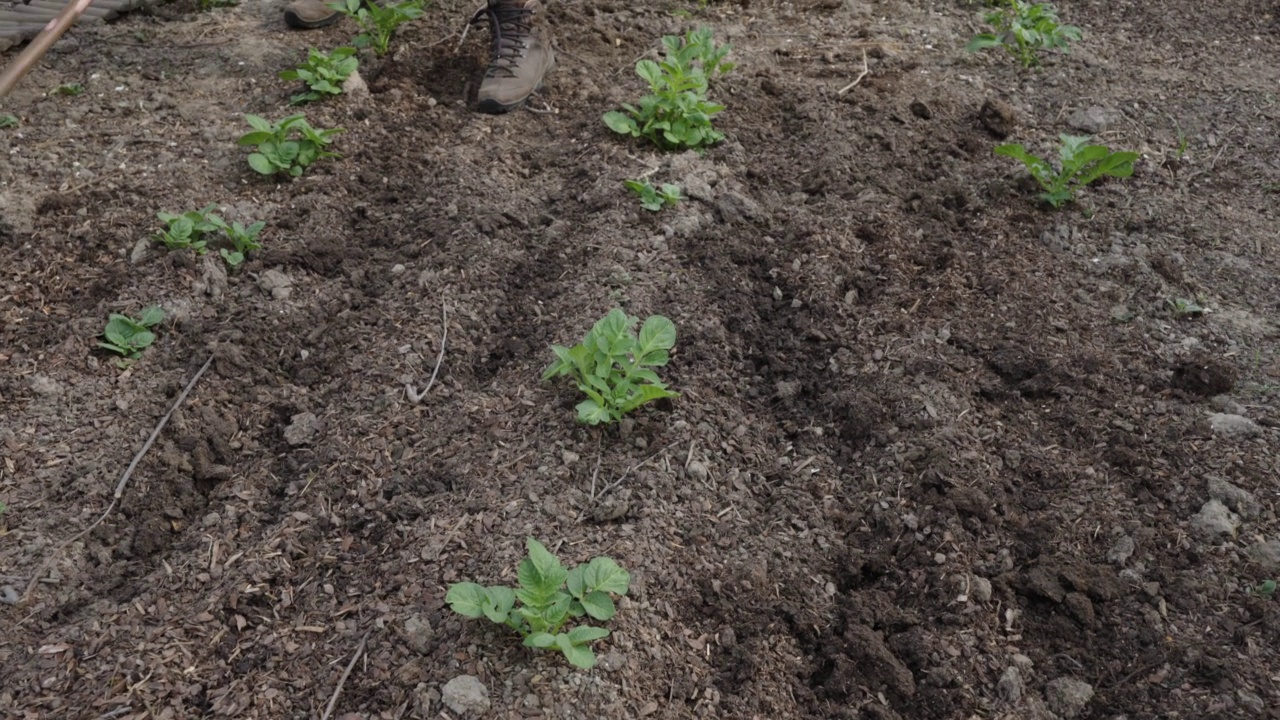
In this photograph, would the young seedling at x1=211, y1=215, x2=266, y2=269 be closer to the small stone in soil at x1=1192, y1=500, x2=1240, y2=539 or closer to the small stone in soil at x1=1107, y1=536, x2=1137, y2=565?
the small stone in soil at x1=1107, y1=536, x2=1137, y2=565

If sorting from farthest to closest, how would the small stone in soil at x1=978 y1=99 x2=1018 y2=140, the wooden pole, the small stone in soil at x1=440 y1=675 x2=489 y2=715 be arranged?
the small stone in soil at x1=978 y1=99 x2=1018 y2=140 < the small stone in soil at x1=440 y1=675 x2=489 y2=715 < the wooden pole

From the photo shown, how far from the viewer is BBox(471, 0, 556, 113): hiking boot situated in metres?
3.77

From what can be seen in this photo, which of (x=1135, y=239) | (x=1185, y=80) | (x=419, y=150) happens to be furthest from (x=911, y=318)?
(x=1185, y=80)

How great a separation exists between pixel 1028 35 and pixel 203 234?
3.28 metres

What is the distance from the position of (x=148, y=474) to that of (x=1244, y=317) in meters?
3.15

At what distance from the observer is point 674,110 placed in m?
3.55

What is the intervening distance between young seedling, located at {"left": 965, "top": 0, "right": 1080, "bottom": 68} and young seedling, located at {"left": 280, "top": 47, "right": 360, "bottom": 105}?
253cm

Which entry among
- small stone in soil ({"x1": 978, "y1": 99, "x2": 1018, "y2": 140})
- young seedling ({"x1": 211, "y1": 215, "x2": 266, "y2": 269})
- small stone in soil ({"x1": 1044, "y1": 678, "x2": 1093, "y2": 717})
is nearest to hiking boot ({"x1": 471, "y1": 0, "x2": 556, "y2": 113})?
young seedling ({"x1": 211, "y1": 215, "x2": 266, "y2": 269})

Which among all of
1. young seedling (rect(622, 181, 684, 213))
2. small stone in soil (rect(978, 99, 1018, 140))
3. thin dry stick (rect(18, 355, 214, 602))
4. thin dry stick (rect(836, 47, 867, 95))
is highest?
small stone in soil (rect(978, 99, 1018, 140))

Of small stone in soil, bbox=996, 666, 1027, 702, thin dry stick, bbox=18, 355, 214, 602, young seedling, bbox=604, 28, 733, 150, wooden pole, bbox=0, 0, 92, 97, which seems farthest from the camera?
young seedling, bbox=604, 28, 733, 150

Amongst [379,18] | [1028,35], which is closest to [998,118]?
[1028,35]

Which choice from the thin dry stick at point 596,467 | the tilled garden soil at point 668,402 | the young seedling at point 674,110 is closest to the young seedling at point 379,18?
the tilled garden soil at point 668,402

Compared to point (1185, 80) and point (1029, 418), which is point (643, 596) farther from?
point (1185, 80)

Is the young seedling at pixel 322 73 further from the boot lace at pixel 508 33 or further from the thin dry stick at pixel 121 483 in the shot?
the thin dry stick at pixel 121 483
